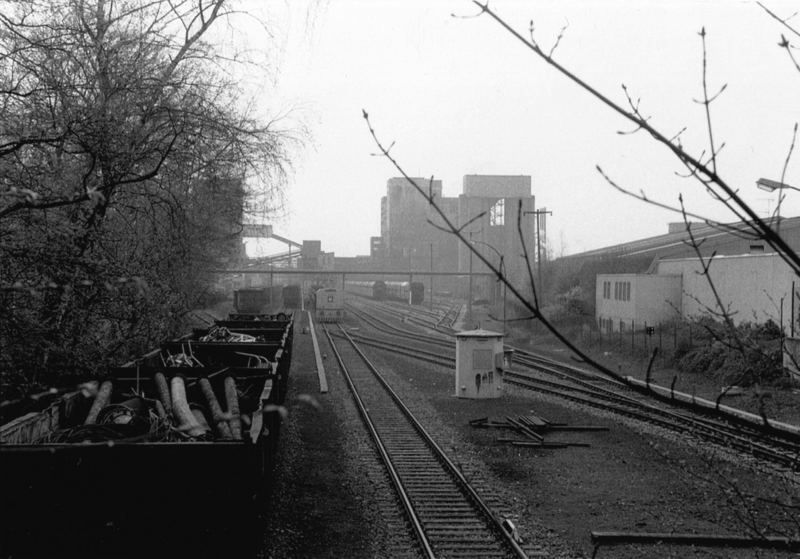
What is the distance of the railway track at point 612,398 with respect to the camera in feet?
38.5

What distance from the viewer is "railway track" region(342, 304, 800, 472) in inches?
462

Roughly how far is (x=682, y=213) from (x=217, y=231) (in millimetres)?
20683

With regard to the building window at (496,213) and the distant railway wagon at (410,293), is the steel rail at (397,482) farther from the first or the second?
the distant railway wagon at (410,293)

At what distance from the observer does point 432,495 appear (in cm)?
983

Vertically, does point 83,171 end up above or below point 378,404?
above

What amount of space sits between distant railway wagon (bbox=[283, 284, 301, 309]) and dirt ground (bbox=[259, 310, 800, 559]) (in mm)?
54890

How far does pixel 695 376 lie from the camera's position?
77.7 ft

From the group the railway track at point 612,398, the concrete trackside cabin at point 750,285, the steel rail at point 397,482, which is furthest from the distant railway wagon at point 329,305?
the steel rail at point 397,482

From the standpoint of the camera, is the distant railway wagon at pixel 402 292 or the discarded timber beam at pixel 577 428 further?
the distant railway wagon at pixel 402 292

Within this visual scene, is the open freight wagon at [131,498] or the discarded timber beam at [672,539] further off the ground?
the open freight wagon at [131,498]

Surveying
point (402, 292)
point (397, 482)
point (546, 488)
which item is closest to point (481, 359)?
point (546, 488)

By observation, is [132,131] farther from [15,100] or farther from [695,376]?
[695,376]

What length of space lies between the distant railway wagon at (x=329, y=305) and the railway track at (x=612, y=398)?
1726 centimetres

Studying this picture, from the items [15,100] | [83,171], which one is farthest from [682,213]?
[83,171]
